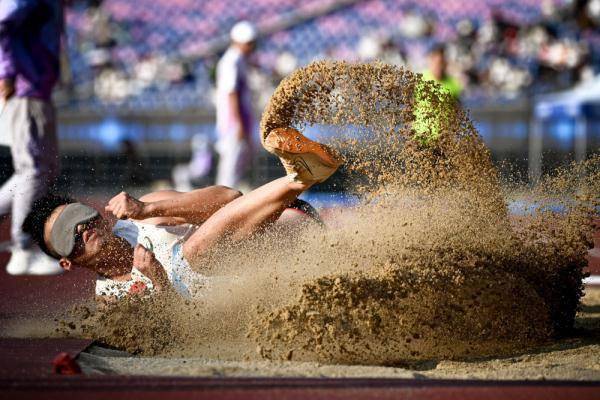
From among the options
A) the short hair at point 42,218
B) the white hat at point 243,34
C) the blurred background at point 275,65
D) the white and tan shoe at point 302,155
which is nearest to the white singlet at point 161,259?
the short hair at point 42,218

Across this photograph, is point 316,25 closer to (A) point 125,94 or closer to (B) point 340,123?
(A) point 125,94

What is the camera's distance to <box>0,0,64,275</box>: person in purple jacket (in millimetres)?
6207

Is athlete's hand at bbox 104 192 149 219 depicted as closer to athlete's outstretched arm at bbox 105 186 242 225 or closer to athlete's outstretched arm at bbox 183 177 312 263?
athlete's outstretched arm at bbox 105 186 242 225

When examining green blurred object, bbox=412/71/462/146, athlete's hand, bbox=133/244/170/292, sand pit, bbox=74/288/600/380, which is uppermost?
green blurred object, bbox=412/71/462/146

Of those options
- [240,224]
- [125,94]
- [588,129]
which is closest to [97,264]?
[240,224]

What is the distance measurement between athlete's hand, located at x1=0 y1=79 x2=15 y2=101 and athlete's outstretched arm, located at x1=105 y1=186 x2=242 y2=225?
254 centimetres

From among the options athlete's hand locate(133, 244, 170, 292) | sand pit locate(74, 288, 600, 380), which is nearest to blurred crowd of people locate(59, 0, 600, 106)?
athlete's hand locate(133, 244, 170, 292)

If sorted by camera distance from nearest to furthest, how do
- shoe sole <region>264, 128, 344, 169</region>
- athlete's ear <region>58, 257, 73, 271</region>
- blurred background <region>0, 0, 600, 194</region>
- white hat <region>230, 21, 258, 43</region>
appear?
1. shoe sole <region>264, 128, 344, 169</region>
2. athlete's ear <region>58, 257, 73, 271</region>
3. white hat <region>230, 21, 258, 43</region>
4. blurred background <region>0, 0, 600, 194</region>

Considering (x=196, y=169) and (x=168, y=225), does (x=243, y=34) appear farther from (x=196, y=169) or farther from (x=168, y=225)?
(x=168, y=225)

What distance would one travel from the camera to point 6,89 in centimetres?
640

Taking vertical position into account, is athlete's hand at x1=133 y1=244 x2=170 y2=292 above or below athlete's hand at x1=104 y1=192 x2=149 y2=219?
below

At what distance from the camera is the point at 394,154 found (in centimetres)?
399

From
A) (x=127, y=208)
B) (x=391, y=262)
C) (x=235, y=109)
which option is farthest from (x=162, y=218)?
(x=235, y=109)

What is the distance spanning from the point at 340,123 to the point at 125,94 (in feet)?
36.2
